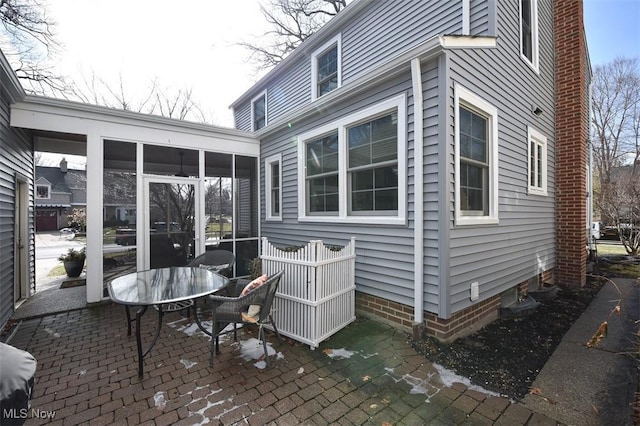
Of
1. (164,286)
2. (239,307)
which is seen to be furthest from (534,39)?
(164,286)

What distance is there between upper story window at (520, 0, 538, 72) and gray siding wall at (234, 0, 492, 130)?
169 centimetres

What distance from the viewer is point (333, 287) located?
374cm

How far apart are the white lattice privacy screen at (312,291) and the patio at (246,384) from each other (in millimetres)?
180

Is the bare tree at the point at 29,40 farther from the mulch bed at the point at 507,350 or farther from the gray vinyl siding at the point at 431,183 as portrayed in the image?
the mulch bed at the point at 507,350

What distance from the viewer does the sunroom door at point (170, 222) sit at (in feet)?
17.9

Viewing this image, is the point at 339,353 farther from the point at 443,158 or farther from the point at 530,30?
the point at 530,30

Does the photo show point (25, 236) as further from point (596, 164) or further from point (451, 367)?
point (596, 164)

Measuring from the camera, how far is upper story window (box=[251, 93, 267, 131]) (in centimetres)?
1014

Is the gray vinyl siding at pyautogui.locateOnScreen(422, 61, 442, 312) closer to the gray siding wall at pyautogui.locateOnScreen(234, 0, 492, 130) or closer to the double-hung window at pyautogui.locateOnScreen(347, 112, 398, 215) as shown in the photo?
the double-hung window at pyautogui.locateOnScreen(347, 112, 398, 215)

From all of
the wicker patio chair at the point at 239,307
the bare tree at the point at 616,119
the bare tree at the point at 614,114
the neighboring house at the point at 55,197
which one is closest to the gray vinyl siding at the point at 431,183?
the wicker patio chair at the point at 239,307

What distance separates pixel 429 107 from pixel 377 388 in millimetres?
3211

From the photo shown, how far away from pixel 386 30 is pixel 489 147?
12.3 feet

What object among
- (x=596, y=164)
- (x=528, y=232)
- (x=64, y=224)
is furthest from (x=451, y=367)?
(x=64, y=224)

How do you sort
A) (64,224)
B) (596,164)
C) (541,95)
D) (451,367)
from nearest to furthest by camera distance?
(451,367)
(541,95)
(596,164)
(64,224)
